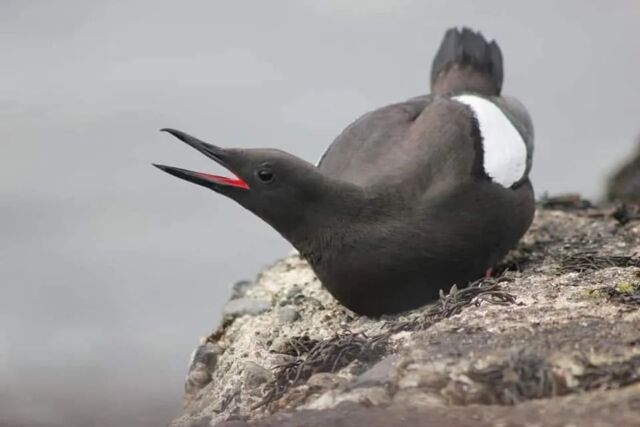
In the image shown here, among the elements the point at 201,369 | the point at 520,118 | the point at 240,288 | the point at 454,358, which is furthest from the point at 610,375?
the point at 240,288

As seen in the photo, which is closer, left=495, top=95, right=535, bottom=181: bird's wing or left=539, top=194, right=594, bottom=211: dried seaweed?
left=495, top=95, right=535, bottom=181: bird's wing

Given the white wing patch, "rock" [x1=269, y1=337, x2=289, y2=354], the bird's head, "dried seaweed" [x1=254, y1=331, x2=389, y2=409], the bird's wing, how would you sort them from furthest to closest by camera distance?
the bird's wing < the white wing patch < the bird's head < "rock" [x1=269, y1=337, x2=289, y2=354] < "dried seaweed" [x1=254, y1=331, x2=389, y2=409]

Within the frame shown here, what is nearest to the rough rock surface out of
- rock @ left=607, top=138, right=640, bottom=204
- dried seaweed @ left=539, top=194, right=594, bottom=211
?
dried seaweed @ left=539, top=194, right=594, bottom=211

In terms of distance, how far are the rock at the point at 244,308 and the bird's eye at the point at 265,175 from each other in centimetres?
108

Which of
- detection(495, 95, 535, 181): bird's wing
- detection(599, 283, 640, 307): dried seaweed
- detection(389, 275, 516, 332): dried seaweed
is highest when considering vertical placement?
detection(495, 95, 535, 181): bird's wing

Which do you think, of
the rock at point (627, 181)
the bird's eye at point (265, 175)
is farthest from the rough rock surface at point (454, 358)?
the rock at point (627, 181)

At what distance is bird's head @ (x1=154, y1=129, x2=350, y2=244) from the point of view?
16.9 ft

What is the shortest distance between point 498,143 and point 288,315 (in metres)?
1.44

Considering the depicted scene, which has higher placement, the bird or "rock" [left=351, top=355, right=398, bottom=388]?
the bird

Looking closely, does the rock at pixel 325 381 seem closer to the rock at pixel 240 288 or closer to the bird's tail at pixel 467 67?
the rock at pixel 240 288

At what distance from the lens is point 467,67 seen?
7043 mm

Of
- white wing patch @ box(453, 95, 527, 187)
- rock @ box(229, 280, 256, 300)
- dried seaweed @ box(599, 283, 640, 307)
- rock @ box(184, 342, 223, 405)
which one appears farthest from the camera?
rock @ box(229, 280, 256, 300)

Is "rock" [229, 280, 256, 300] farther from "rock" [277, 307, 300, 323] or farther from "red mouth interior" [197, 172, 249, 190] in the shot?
"red mouth interior" [197, 172, 249, 190]

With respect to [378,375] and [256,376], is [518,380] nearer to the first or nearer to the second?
[378,375]
